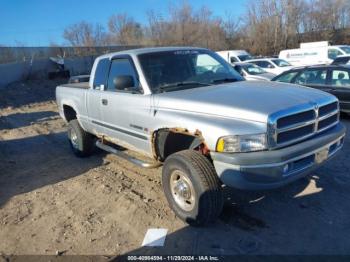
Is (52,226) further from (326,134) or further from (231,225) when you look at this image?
(326,134)

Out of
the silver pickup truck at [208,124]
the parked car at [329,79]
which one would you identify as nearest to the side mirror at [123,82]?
the silver pickup truck at [208,124]

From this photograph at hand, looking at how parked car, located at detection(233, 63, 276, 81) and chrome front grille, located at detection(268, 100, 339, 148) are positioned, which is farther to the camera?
parked car, located at detection(233, 63, 276, 81)

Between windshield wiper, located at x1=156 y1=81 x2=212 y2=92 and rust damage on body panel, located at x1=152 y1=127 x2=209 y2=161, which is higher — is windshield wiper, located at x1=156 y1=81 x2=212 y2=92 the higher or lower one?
the higher one

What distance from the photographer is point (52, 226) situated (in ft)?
14.3

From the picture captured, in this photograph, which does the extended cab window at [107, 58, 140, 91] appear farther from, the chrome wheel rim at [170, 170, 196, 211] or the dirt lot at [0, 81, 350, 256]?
the dirt lot at [0, 81, 350, 256]

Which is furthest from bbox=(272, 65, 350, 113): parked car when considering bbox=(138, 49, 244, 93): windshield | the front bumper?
the front bumper

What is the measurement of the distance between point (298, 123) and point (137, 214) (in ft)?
7.28

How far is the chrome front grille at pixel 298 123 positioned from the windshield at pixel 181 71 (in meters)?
1.41

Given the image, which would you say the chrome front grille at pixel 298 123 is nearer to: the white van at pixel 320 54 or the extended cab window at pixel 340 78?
the extended cab window at pixel 340 78

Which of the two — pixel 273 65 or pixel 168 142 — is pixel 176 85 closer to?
pixel 168 142

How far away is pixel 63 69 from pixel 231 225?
86.7 feet

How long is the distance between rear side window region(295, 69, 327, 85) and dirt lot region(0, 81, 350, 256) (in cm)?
327

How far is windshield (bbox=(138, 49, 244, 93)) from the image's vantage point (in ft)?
15.5

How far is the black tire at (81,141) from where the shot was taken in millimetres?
6789
